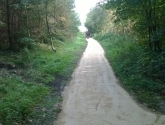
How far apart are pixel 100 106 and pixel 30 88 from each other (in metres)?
3.74

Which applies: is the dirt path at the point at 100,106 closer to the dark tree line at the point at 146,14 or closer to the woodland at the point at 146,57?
the woodland at the point at 146,57

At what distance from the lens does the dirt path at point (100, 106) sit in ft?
27.9

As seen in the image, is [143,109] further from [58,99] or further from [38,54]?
[38,54]

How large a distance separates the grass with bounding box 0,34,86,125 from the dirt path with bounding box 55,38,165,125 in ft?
1.80

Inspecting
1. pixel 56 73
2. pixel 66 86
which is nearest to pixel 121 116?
pixel 66 86

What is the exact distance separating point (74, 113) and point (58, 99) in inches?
78.2

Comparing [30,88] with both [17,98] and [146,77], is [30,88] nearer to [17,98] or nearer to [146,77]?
[17,98]

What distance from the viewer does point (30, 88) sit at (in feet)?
39.1

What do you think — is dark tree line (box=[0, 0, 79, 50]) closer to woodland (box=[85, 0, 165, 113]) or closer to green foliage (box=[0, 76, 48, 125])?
woodland (box=[85, 0, 165, 113])

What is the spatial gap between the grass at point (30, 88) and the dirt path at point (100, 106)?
55 centimetres

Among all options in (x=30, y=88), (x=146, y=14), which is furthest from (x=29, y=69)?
(x=146, y=14)

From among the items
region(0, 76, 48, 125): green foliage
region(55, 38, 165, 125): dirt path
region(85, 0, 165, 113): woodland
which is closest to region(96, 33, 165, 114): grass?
region(85, 0, 165, 113): woodland

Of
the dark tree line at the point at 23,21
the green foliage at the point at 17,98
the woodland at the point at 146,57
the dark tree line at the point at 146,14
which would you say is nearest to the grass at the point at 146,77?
the woodland at the point at 146,57

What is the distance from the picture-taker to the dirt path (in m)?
8.51
